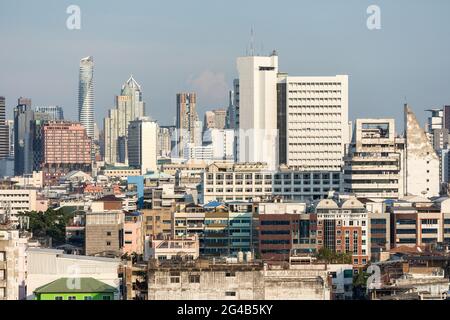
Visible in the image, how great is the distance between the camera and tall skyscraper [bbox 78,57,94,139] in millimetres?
131000

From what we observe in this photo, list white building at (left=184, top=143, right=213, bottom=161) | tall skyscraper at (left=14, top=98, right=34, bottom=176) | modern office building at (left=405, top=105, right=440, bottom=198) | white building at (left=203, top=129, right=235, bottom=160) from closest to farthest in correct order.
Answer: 1. modern office building at (left=405, top=105, right=440, bottom=198)
2. white building at (left=203, top=129, right=235, bottom=160)
3. white building at (left=184, top=143, right=213, bottom=161)
4. tall skyscraper at (left=14, top=98, right=34, bottom=176)

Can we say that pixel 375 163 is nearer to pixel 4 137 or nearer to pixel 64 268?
pixel 64 268

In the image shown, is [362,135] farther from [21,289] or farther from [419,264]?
[21,289]

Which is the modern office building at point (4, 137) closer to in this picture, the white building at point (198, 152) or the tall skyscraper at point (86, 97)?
the tall skyscraper at point (86, 97)

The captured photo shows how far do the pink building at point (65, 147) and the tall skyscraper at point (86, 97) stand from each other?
4675 mm

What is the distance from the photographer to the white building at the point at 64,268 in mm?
20236

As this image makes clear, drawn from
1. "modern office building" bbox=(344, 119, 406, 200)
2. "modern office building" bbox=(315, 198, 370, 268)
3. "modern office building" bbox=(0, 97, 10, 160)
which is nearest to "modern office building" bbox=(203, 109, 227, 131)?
Result: "modern office building" bbox=(0, 97, 10, 160)

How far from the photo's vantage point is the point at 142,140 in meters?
133

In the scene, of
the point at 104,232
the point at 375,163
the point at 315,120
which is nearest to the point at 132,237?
the point at 104,232

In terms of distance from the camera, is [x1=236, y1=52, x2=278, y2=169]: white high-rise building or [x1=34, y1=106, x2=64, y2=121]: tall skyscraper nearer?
[x1=236, y1=52, x2=278, y2=169]: white high-rise building

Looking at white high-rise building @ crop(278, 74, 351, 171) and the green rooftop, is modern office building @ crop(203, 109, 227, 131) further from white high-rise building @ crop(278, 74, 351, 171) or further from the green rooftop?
the green rooftop

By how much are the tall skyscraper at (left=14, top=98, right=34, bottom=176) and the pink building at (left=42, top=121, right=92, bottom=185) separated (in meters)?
1.82

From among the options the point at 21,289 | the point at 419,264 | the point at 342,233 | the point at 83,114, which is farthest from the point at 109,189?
the point at 83,114

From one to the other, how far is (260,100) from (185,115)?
67.2 meters
